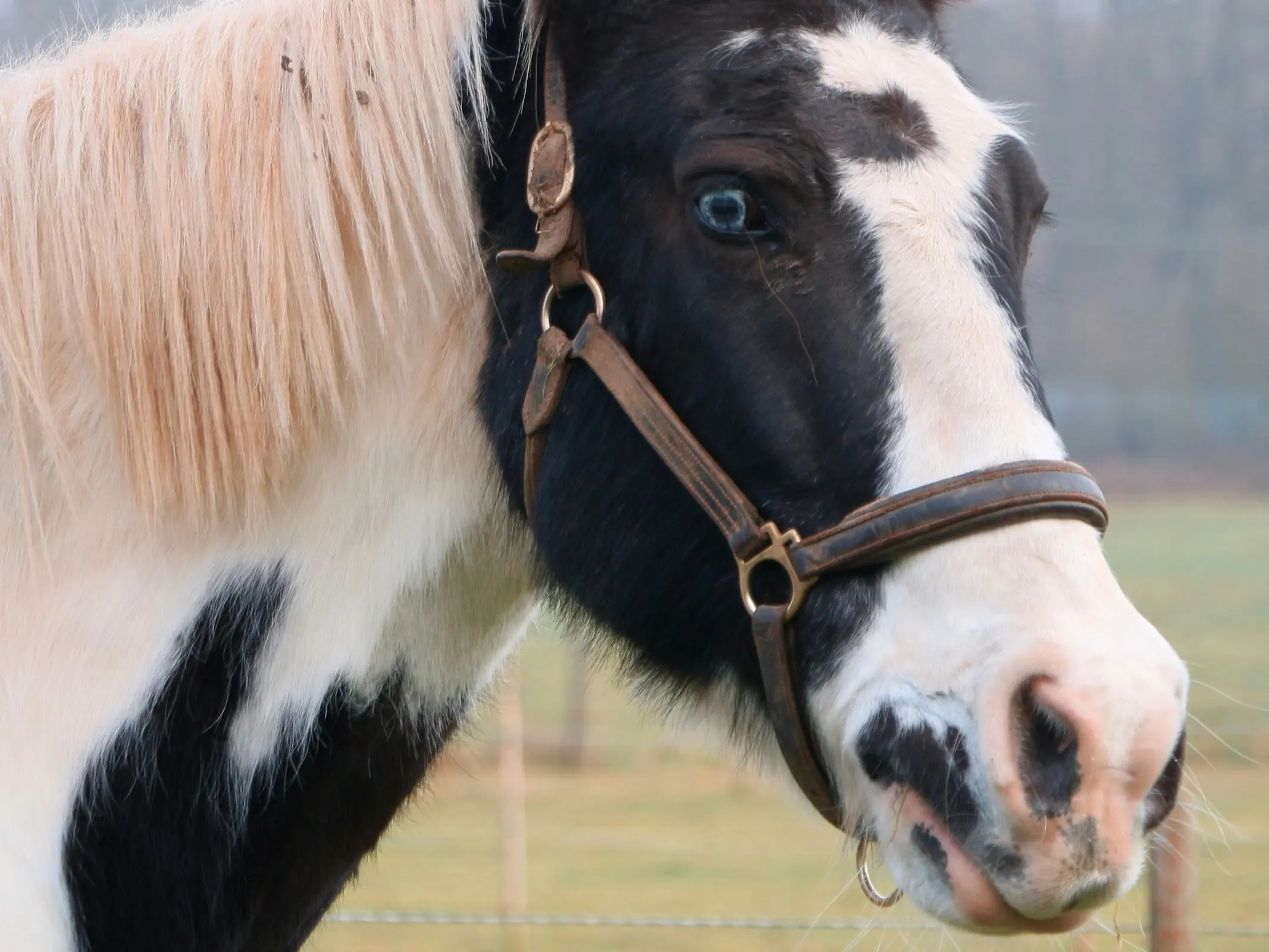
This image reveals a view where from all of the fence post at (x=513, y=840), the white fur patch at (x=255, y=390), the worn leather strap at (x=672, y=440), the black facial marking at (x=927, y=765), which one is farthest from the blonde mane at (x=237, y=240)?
the fence post at (x=513, y=840)

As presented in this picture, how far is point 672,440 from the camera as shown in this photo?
1.78 meters

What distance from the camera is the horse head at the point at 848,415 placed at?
147 cm

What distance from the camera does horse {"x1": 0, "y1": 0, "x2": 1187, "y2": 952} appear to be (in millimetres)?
1688

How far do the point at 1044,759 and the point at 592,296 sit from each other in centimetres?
85

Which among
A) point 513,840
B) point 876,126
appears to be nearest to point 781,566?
point 876,126

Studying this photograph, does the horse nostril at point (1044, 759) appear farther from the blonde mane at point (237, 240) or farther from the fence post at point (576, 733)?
the fence post at point (576, 733)

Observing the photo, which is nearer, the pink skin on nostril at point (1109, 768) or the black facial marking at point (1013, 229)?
the pink skin on nostril at point (1109, 768)

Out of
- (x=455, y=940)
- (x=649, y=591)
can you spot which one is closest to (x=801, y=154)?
(x=649, y=591)

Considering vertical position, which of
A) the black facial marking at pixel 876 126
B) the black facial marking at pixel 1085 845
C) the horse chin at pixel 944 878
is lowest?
the horse chin at pixel 944 878

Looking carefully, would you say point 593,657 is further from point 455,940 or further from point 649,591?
point 455,940

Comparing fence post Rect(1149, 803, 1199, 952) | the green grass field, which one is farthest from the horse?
fence post Rect(1149, 803, 1199, 952)

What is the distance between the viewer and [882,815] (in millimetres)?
1629

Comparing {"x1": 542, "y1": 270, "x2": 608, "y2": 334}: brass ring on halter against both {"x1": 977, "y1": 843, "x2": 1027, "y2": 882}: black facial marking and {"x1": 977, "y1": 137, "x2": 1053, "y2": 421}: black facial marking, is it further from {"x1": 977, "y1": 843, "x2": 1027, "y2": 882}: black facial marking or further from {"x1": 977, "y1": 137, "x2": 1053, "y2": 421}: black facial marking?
{"x1": 977, "y1": 843, "x2": 1027, "y2": 882}: black facial marking

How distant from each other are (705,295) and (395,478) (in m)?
0.54
